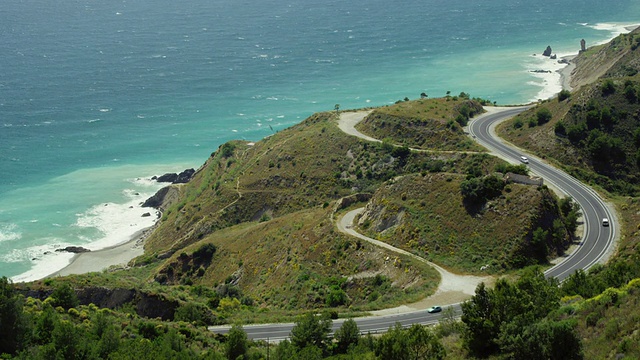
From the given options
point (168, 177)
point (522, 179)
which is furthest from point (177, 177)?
point (522, 179)

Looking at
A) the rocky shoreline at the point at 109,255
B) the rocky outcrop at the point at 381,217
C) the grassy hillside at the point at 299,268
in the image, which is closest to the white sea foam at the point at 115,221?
the rocky shoreline at the point at 109,255

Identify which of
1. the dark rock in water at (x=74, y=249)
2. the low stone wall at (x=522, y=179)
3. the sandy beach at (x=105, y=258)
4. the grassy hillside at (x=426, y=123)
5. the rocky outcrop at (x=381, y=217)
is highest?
the grassy hillside at (x=426, y=123)

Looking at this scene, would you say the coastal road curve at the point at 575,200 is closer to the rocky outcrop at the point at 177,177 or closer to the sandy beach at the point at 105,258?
the sandy beach at the point at 105,258

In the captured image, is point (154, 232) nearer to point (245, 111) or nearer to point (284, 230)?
point (284, 230)

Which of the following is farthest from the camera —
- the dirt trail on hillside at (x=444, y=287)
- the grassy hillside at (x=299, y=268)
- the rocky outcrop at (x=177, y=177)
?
the rocky outcrop at (x=177, y=177)

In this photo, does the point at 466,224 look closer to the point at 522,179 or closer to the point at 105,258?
the point at 522,179

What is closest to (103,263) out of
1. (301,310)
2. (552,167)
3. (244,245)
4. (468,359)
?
(244,245)

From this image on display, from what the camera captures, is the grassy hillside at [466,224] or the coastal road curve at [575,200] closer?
the coastal road curve at [575,200]
